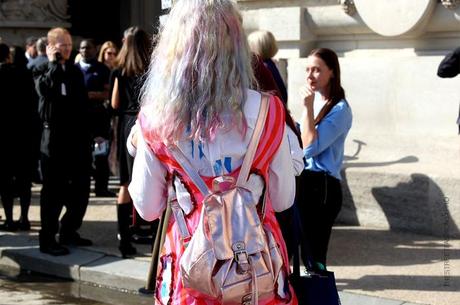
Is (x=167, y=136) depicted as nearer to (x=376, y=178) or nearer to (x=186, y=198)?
(x=186, y=198)

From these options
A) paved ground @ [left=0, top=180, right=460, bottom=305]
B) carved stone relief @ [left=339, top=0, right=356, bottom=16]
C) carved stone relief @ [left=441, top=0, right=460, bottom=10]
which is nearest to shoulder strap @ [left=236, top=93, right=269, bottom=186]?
paved ground @ [left=0, top=180, right=460, bottom=305]

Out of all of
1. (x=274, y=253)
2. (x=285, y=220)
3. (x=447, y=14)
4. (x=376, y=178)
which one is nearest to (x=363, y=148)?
(x=376, y=178)

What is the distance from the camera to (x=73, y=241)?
25.0 feet

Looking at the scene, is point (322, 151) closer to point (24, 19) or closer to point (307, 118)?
point (307, 118)

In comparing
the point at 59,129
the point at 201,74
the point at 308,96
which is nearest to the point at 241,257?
the point at 201,74

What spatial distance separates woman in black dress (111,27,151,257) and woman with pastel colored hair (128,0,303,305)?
142 inches

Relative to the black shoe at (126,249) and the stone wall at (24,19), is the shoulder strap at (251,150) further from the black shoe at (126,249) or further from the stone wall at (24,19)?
the stone wall at (24,19)

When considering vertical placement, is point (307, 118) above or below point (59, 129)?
above

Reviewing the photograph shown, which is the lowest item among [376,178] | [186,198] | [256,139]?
[376,178]

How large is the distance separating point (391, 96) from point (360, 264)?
255 cm

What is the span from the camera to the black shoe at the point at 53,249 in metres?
7.29

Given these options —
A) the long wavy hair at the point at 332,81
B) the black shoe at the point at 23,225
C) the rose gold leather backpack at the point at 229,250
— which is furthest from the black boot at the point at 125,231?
the rose gold leather backpack at the point at 229,250

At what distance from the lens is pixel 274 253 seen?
2.93 metres

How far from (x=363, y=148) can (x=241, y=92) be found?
228 inches
